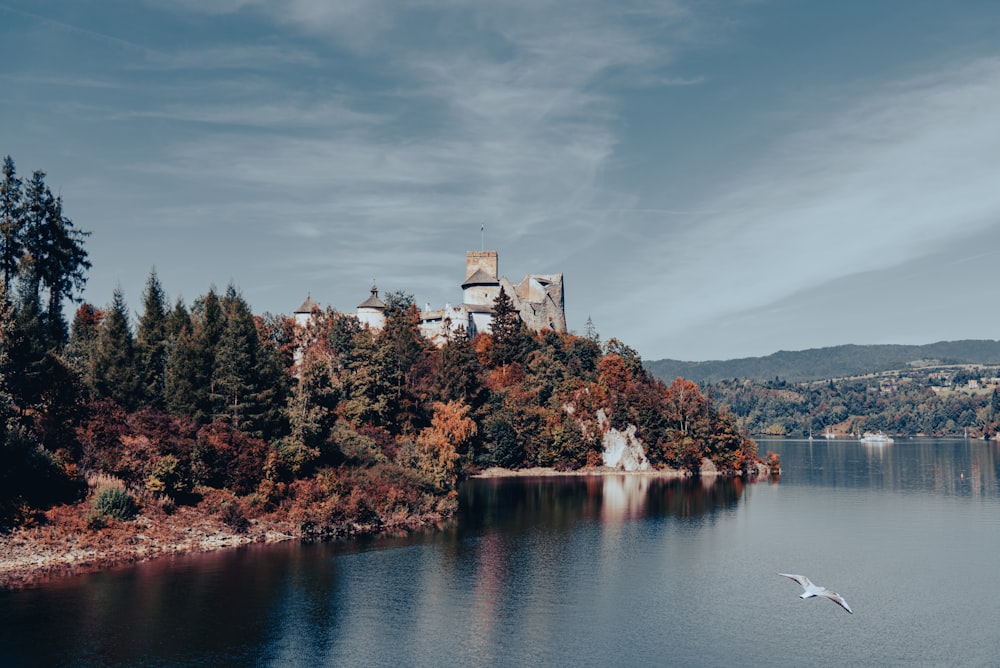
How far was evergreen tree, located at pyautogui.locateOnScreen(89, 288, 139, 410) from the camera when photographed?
68812 millimetres

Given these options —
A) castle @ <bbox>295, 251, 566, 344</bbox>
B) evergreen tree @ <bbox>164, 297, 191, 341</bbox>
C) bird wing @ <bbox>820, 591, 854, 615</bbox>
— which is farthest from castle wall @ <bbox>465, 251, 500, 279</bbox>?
bird wing @ <bbox>820, 591, 854, 615</bbox>

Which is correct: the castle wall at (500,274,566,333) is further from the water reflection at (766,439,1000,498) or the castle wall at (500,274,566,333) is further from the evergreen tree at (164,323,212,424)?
the evergreen tree at (164,323,212,424)

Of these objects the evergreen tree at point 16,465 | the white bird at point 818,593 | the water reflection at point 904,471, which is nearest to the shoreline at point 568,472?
the water reflection at point 904,471

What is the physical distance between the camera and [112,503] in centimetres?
5566

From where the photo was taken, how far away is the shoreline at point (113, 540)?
49.0 m

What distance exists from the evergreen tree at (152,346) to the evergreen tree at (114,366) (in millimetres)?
1206

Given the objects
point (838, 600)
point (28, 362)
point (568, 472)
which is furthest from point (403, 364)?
point (838, 600)

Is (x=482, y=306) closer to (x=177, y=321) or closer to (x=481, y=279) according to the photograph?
(x=481, y=279)

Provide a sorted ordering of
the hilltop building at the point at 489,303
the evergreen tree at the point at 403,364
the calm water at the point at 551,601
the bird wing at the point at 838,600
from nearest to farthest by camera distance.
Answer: the calm water at the point at 551,601 < the bird wing at the point at 838,600 < the evergreen tree at the point at 403,364 < the hilltop building at the point at 489,303

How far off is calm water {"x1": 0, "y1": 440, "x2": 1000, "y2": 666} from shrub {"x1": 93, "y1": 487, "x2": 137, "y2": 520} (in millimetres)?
6548

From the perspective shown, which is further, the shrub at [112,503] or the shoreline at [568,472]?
the shoreline at [568,472]

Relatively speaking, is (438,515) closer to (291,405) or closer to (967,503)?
(291,405)

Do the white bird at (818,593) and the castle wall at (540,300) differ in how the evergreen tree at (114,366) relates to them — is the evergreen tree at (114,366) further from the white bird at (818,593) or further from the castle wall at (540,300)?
the castle wall at (540,300)

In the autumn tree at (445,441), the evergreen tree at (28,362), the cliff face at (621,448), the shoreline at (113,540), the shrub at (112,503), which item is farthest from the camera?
the cliff face at (621,448)
